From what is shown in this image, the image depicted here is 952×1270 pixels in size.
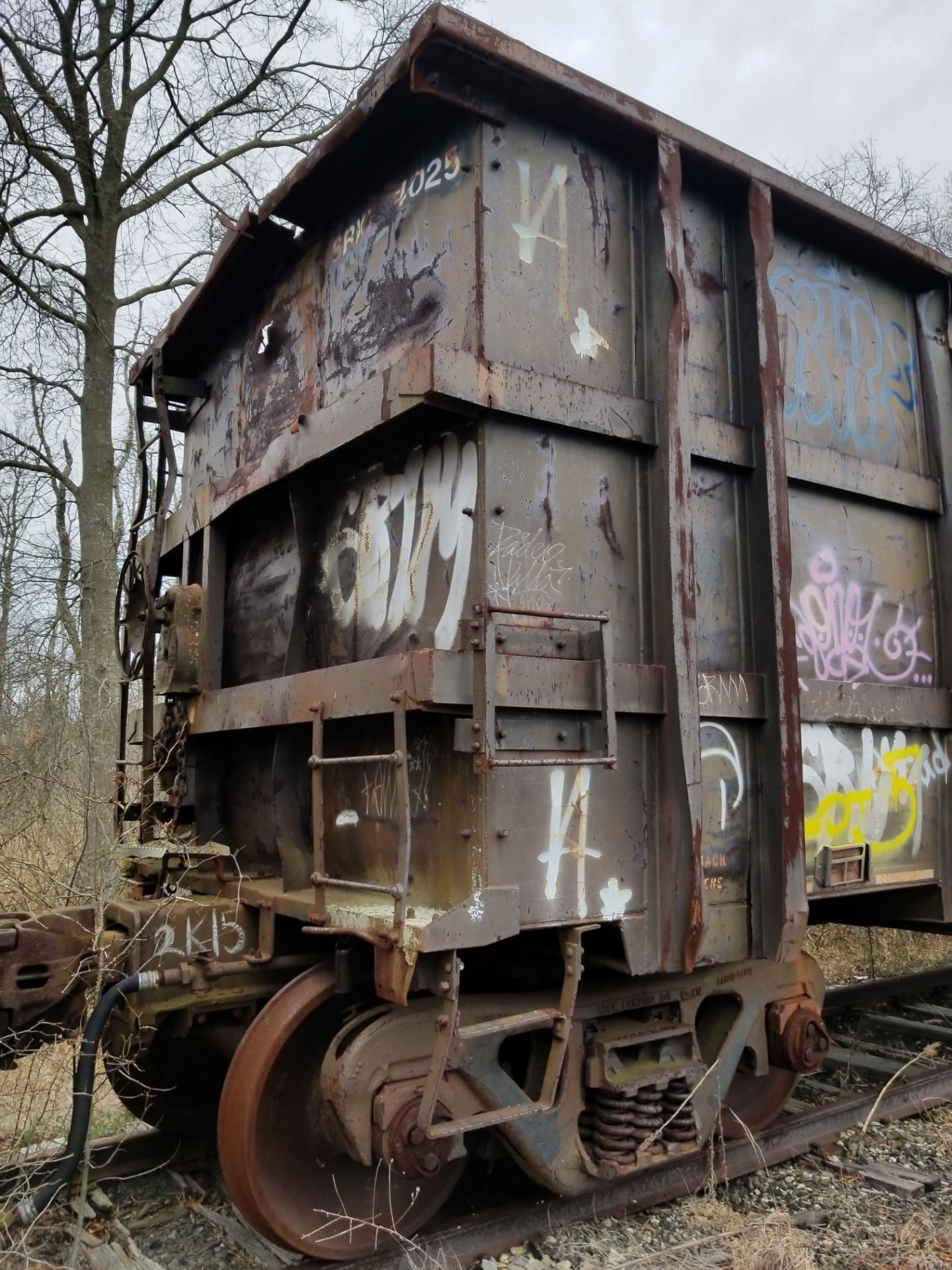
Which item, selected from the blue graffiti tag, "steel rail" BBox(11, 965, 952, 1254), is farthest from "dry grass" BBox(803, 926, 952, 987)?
the blue graffiti tag

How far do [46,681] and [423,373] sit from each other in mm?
8912

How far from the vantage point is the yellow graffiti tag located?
4.18m

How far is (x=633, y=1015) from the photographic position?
3873 mm

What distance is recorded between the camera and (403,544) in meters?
3.76

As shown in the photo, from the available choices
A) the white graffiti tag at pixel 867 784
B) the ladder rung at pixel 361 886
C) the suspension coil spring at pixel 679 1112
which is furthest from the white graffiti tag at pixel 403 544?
the suspension coil spring at pixel 679 1112

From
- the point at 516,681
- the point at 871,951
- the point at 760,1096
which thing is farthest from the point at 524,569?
the point at 871,951

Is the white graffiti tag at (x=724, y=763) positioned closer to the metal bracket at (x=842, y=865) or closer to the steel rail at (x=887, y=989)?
the metal bracket at (x=842, y=865)

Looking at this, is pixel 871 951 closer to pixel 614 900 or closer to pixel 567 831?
pixel 614 900

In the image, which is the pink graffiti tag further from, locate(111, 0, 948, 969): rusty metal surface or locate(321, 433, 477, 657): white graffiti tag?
locate(321, 433, 477, 657): white graffiti tag

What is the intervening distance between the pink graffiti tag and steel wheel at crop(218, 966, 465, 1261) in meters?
2.48

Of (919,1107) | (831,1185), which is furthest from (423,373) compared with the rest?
(919,1107)

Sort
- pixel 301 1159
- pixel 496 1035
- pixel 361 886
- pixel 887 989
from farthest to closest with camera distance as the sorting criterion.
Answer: pixel 887 989 → pixel 301 1159 → pixel 496 1035 → pixel 361 886

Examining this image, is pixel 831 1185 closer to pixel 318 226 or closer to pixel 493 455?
pixel 493 455

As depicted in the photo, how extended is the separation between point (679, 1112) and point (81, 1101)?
2130mm
